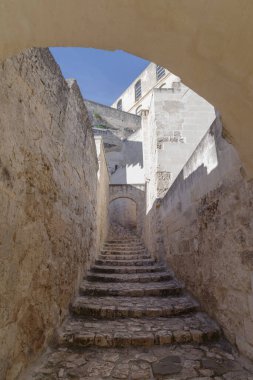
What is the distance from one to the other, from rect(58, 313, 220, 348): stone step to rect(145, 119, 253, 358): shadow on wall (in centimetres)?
21

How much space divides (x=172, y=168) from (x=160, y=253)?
2.34m

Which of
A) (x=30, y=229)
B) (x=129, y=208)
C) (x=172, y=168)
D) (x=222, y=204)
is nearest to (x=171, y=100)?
(x=172, y=168)

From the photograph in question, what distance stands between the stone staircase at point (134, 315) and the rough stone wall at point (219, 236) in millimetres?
239

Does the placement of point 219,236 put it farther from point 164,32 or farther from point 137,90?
point 137,90

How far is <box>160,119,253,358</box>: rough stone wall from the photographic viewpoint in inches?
78.0

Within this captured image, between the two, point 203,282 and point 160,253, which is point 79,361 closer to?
point 203,282

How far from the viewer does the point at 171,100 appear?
6.96m

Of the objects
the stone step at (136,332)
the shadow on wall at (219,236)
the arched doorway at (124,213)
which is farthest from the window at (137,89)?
the stone step at (136,332)

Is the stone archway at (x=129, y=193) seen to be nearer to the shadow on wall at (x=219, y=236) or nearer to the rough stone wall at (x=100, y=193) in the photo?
the rough stone wall at (x=100, y=193)

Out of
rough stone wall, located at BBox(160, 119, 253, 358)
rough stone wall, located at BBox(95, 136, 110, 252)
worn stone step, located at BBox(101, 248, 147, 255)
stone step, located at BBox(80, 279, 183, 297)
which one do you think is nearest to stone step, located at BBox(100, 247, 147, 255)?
worn stone step, located at BBox(101, 248, 147, 255)

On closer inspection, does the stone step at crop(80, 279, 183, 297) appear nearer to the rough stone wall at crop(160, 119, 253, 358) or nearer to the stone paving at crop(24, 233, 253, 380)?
the stone paving at crop(24, 233, 253, 380)

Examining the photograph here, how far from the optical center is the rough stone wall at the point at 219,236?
6.50ft

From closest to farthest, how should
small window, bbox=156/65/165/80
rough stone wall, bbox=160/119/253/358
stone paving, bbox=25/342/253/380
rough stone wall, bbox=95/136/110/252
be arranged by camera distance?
stone paving, bbox=25/342/253/380 < rough stone wall, bbox=160/119/253/358 < rough stone wall, bbox=95/136/110/252 < small window, bbox=156/65/165/80

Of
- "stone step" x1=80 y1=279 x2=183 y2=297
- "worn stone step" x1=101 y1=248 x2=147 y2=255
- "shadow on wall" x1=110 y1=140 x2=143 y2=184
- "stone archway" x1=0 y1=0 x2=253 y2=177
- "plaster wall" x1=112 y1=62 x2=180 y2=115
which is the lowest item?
"stone step" x1=80 y1=279 x2=183 y2=297
